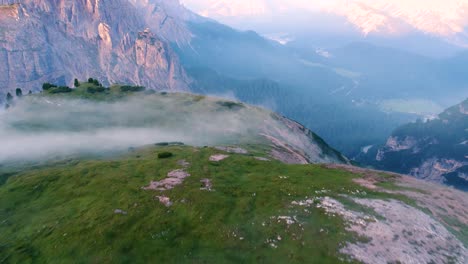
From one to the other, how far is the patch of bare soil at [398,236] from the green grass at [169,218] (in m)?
2.37

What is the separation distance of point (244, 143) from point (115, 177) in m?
58.8

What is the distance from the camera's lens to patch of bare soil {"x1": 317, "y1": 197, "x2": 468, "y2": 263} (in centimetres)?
3753

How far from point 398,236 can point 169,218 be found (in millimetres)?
26870

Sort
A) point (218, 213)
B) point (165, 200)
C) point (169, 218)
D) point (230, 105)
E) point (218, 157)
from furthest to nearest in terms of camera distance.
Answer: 1. point (230, 105)
2. point (218, 157)
3. point (165, 200)
4. point (218, 213)
5. point (169, 218)

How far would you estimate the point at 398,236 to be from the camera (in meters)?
40.9

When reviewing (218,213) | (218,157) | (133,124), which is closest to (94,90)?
(133,124)

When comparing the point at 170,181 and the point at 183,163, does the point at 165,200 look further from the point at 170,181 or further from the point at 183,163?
the point at 183,163

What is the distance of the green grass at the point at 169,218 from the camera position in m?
38.4

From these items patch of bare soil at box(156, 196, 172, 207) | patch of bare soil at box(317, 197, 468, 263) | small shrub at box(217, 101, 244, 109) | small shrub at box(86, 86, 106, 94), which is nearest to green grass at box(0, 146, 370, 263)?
patch of bare soil at box(156, 196, 172, 207)

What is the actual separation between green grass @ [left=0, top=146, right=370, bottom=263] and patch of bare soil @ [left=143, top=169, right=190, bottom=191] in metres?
1.48

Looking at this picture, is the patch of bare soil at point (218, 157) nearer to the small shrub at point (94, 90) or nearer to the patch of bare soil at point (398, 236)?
the patch of bare soil at point (398, 236)

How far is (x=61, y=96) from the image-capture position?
546ft

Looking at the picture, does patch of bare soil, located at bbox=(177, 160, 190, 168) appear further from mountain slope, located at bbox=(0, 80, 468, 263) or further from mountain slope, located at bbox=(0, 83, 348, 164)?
mountain slope, located at bbox=(0, 83, 348, 164)

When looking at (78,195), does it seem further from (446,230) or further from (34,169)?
(446,230)
